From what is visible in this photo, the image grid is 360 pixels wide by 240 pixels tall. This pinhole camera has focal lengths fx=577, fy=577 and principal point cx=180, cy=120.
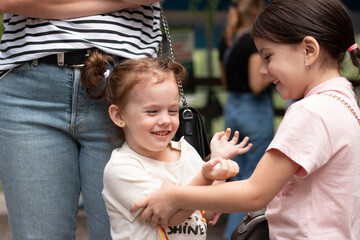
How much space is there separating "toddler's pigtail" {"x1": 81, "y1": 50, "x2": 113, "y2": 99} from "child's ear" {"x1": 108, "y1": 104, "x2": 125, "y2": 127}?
89mm

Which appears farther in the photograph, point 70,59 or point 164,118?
point 70,59

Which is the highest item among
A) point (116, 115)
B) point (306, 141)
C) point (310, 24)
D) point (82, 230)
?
point (310, 24)

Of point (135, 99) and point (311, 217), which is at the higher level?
point (135, 99)

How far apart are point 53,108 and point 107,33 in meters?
0.34

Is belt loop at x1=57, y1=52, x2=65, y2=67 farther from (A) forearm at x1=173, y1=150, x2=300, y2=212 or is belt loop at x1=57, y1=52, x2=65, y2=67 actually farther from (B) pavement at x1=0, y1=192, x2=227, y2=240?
(B) pavement at x1=0, y1=192, x2=227, y2=240

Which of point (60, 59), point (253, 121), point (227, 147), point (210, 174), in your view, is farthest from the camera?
point (253, 121)

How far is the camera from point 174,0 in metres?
5.34

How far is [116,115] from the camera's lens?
80.9 inches

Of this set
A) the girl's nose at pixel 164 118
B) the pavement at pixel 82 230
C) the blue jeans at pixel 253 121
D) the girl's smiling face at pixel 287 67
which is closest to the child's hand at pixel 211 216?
the girl's nose at pixel 164 118

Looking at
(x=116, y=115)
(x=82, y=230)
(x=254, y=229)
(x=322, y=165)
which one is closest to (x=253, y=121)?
(x=82, y=230)

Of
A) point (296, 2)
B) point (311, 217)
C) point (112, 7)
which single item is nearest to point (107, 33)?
point (112, 7)

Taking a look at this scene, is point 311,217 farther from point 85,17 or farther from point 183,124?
point 85,17

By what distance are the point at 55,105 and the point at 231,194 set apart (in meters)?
0.75

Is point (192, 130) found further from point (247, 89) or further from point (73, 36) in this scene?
point (247, 89)
